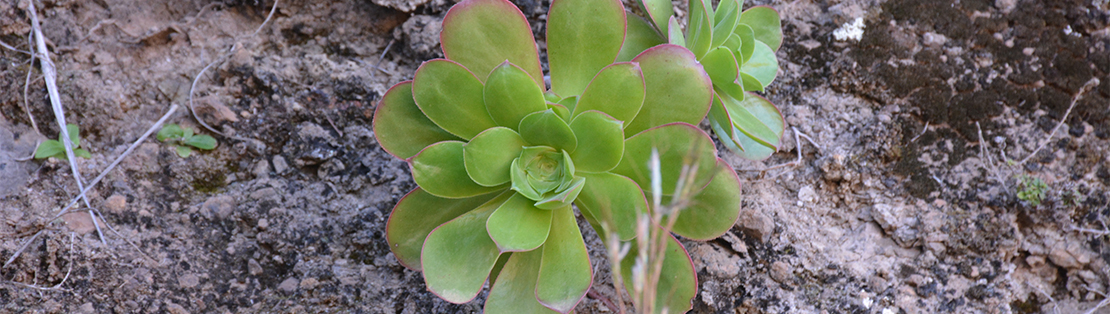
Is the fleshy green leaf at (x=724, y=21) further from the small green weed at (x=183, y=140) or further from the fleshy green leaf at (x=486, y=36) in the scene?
the small green weed at (x=183, y=140)

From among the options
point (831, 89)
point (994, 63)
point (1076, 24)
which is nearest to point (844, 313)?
point (831, 89)

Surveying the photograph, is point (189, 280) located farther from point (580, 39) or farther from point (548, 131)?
point (580, 39)

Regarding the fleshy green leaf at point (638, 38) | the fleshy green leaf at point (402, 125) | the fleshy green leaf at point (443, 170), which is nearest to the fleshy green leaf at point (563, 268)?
the fleshy green leaf at point (443, 170)

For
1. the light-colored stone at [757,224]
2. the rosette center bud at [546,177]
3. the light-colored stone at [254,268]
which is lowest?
the light-colored stone at [254,268]

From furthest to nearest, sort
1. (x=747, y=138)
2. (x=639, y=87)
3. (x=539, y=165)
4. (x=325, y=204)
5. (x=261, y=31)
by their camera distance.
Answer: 1. (x=261, y=31)
2. (x=325, y=204)
3. (x=747, y=138)
4. (x=539, y=165)
5. (x=639, y=87)

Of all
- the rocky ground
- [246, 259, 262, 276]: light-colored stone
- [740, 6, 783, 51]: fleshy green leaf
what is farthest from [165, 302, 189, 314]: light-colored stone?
[740, 6, 783, 51]: fleshy green leaf

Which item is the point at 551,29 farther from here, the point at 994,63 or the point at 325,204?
the point at 994,63
